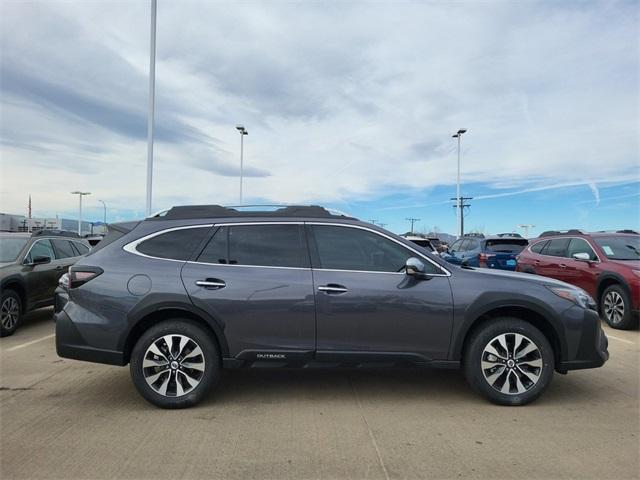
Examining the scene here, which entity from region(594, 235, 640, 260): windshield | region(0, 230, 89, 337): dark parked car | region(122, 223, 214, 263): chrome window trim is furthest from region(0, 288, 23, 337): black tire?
region(594, 235, 640, 260): windshield

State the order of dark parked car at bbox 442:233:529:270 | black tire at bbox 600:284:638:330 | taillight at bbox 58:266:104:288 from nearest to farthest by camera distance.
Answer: taillight at bbox 58:266:104:288
black tire at bbox 600:284:638:330
dark parked car at bbox 442:233:529:270

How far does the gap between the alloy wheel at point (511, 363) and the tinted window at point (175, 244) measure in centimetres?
286

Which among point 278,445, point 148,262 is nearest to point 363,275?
point 278,445

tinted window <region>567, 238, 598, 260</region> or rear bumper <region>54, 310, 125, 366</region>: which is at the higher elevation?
tinted window <region>567, 238, 598, 260</region>

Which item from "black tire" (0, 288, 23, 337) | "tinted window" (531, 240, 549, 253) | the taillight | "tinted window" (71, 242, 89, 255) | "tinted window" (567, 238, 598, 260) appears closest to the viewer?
the taillight

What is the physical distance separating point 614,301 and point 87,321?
811 centimetres

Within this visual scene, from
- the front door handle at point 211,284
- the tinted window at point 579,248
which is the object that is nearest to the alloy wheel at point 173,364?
the front door handle at point 211,284

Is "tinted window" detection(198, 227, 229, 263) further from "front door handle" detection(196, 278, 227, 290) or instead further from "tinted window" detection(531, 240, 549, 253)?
"tinted window" detection(531, 240, 549, 253)

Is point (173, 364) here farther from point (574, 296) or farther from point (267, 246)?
point (574, 296)

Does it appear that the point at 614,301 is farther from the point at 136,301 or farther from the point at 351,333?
the point at 136,301

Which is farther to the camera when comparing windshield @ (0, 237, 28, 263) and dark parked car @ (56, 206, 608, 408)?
windshield @ (0, 237, 28, 263)

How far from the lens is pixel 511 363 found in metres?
4.34

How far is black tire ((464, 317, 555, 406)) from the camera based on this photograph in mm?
4336

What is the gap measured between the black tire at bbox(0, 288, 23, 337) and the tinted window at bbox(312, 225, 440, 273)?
5.65m
